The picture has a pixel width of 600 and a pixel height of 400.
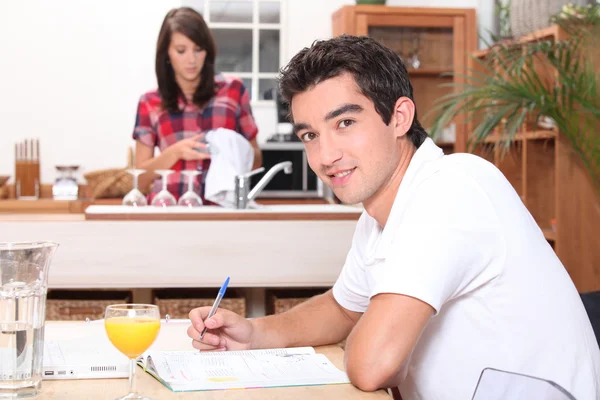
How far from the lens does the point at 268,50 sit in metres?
6.07

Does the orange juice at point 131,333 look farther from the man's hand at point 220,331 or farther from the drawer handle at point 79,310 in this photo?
the drawer handle at point 79,310

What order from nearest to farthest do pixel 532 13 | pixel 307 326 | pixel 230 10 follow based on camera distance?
pixel 307 326 < pixel 532 13 < pixel 230 10

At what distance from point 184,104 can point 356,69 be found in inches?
83.7

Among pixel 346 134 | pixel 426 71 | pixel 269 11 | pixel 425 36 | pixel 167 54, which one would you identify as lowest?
pixel 346 134

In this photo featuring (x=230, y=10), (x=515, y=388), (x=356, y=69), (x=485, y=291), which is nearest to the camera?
(x=515, y=388)

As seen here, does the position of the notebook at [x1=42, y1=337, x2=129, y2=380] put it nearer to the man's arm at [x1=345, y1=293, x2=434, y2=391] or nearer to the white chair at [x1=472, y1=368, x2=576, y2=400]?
the man's arm at [x1=345, y1=293, x2=434, y2=391]

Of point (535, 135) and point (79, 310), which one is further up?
point (535, 135)

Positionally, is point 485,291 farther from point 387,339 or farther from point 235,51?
point 235,51

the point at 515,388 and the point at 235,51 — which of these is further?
the point at 235,51

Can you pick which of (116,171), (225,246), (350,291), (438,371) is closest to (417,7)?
(116,171)

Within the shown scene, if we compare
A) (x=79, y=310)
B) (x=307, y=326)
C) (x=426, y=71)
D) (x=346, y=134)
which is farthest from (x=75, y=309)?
(x=426, y=71)

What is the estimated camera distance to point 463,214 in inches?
52.4

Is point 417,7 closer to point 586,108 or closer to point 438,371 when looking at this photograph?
point 586,108

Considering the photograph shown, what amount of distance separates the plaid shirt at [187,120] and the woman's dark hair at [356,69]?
2.00 m
